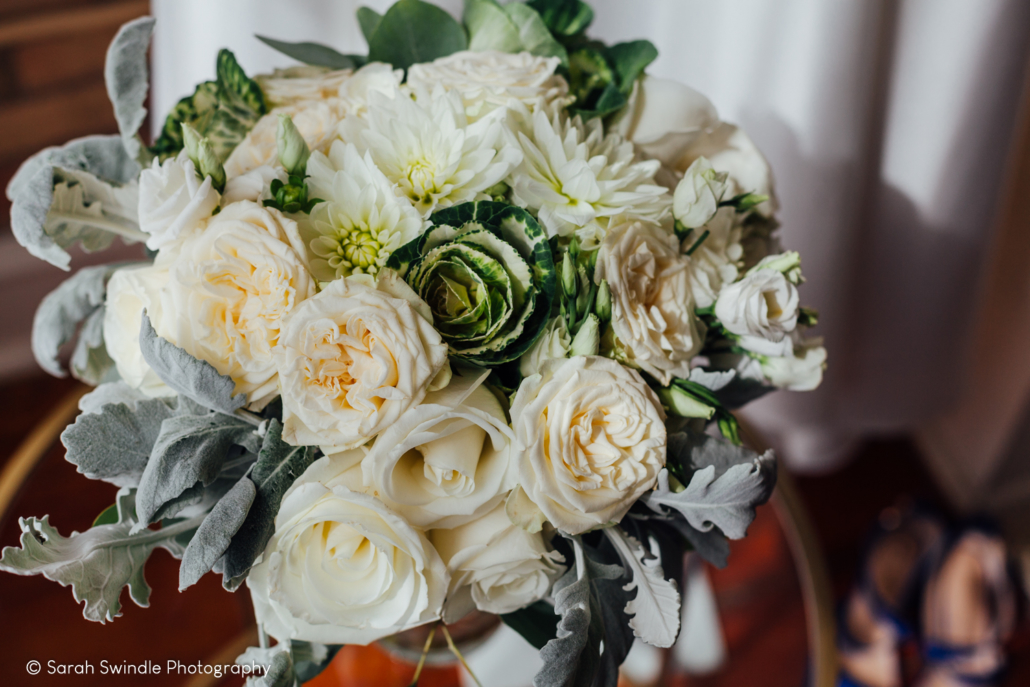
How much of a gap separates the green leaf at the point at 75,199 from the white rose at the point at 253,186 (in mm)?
100

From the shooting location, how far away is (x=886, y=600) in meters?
1.11

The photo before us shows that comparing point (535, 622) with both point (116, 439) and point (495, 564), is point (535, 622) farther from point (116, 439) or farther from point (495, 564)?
point (116, 439)

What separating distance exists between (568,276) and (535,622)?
21 centimetres

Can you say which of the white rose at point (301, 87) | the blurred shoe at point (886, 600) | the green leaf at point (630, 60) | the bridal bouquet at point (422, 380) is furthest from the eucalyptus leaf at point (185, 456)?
the blurred shoe at point (886, 600)

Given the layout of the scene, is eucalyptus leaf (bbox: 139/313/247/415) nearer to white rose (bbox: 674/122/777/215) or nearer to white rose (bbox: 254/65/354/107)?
white rose (bbox: 254/65/354/107)

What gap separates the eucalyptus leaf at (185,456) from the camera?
0.36 m

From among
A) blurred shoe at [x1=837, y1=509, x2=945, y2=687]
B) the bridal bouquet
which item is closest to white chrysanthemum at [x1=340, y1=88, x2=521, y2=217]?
the bridal bouquet

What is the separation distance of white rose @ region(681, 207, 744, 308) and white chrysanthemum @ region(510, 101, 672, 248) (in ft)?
0.14

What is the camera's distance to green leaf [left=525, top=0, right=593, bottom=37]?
1.76 ft

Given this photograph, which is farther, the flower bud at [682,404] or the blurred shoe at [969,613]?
the blurred shoe at [969,613]

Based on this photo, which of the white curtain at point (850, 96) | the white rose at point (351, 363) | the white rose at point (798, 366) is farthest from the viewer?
the white curtain at point (850, 96)

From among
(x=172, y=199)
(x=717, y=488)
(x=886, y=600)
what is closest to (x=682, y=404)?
(x=717, y=488)

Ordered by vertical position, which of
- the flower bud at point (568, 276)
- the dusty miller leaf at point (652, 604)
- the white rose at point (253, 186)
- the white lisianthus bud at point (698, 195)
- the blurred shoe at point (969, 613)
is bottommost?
the blurred shoe at point (969, 613)

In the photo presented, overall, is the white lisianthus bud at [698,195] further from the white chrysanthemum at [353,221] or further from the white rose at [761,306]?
the white chrysanthemum at [353,221]
